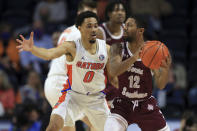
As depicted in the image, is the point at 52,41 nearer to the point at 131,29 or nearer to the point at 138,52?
the point at 131,29

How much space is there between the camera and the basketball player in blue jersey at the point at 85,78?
6.03 metres

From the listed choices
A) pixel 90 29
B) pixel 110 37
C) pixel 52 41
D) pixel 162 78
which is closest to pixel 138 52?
pixel 162 78

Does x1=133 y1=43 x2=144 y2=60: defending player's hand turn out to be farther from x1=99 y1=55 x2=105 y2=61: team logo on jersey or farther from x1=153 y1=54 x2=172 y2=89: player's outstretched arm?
x1=99 y1=55 x2=105 y2=61: team logo on jersey

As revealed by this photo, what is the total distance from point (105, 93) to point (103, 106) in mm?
271

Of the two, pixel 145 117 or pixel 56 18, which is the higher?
pixel 56 18

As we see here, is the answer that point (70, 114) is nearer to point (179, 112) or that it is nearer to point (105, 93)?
point (105, 93)

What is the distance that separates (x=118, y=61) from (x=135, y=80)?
361 mm

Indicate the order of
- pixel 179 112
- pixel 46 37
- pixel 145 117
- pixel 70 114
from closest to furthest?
pixel 145 117 < pixel 70 114 < pixel 179 112 < pixel 46 37

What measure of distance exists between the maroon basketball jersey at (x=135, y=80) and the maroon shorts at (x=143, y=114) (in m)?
0.09

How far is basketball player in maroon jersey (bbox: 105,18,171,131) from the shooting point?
559cm

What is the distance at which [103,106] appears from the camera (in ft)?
20.9

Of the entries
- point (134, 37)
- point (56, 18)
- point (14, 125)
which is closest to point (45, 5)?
point (56, 18)

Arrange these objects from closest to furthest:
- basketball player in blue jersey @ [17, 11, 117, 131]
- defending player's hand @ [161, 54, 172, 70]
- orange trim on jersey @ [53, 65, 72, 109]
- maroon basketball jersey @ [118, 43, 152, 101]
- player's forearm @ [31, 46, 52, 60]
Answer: defending player's hand @ [161, 54, 172, 70], player's forearm @ [31, 46, 52, 60], maroon basketball jersey @ [118, 43, 152, 101], basketball player in blue jersey @ [17, 11, 117, 131], orange trim on jersey @ [53, 65, 72, 109]

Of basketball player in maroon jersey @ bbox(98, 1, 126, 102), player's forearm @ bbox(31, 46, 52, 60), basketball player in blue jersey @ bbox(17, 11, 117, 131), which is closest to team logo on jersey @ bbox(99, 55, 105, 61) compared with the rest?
basketball player in blue jersey @ bbox(17, 11, 117, 131)
